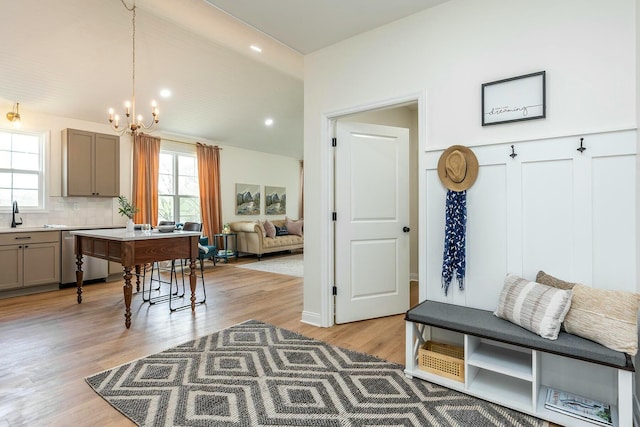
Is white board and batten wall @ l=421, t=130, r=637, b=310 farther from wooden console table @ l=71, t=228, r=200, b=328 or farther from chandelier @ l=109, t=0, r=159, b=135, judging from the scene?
chandelier @ l=109, t=0, r=159, b=135

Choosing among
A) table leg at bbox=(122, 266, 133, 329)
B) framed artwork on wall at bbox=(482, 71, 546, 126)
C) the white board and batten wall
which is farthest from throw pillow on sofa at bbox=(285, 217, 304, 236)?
framed artwork on wall at bbox=(482, 71, 546, 126)

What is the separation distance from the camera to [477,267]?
7.68 feet

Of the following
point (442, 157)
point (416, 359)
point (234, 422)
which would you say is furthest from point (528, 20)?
point (234, 422)

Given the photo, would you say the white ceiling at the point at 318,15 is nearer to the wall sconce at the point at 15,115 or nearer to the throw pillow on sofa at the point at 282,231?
the wall sconce at the point at 15,115

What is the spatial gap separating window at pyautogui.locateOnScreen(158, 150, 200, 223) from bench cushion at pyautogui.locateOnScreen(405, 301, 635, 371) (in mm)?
5788

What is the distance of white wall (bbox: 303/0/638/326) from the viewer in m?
1.90

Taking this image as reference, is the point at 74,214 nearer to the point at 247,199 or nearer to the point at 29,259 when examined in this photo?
the point at 29,259

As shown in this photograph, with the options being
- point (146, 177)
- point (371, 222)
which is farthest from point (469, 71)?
point (146, 177)

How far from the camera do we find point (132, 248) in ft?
10.5

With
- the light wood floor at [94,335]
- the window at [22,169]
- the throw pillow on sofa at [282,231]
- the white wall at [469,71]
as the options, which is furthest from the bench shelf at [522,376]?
the throw pillow on sofa at [282,231]

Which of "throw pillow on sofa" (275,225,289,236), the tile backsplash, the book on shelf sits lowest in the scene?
the book on shelf

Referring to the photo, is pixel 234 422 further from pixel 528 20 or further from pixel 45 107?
pixel 45 107

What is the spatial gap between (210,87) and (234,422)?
5361 mm

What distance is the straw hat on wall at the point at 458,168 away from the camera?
91.0 inches
